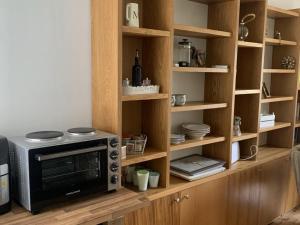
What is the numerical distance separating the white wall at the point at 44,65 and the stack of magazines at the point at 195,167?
2.64ft

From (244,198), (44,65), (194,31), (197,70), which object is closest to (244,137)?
(244,198)

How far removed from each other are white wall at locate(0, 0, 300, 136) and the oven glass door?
1.25ft

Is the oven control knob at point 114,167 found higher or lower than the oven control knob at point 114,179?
higher

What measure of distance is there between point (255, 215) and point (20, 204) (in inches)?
85.4

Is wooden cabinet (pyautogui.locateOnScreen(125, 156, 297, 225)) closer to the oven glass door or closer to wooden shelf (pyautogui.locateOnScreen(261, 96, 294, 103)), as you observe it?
the oven glass door

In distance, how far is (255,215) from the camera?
284 centimetres

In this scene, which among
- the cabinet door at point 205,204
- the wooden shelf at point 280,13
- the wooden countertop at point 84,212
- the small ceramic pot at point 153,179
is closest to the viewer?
the wooden countertop at point 84,212

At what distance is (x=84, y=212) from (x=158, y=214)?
2.19 ft

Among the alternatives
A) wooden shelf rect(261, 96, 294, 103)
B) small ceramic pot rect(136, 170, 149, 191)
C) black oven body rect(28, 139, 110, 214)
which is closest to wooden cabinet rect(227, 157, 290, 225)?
wooden shelf rect(261, 96, 294, 103)

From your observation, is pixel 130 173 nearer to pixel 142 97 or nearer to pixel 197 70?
pixel 142 97

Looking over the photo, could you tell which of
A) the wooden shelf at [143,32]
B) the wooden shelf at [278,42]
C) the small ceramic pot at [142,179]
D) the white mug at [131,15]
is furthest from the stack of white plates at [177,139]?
the wooden shelf at [278,42]

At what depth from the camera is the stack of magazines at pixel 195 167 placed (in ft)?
7.38

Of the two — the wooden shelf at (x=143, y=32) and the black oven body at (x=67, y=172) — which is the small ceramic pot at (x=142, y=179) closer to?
the black oven body at (x=67, y=172)

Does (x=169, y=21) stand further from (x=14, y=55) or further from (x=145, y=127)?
(x=14, y=55)
